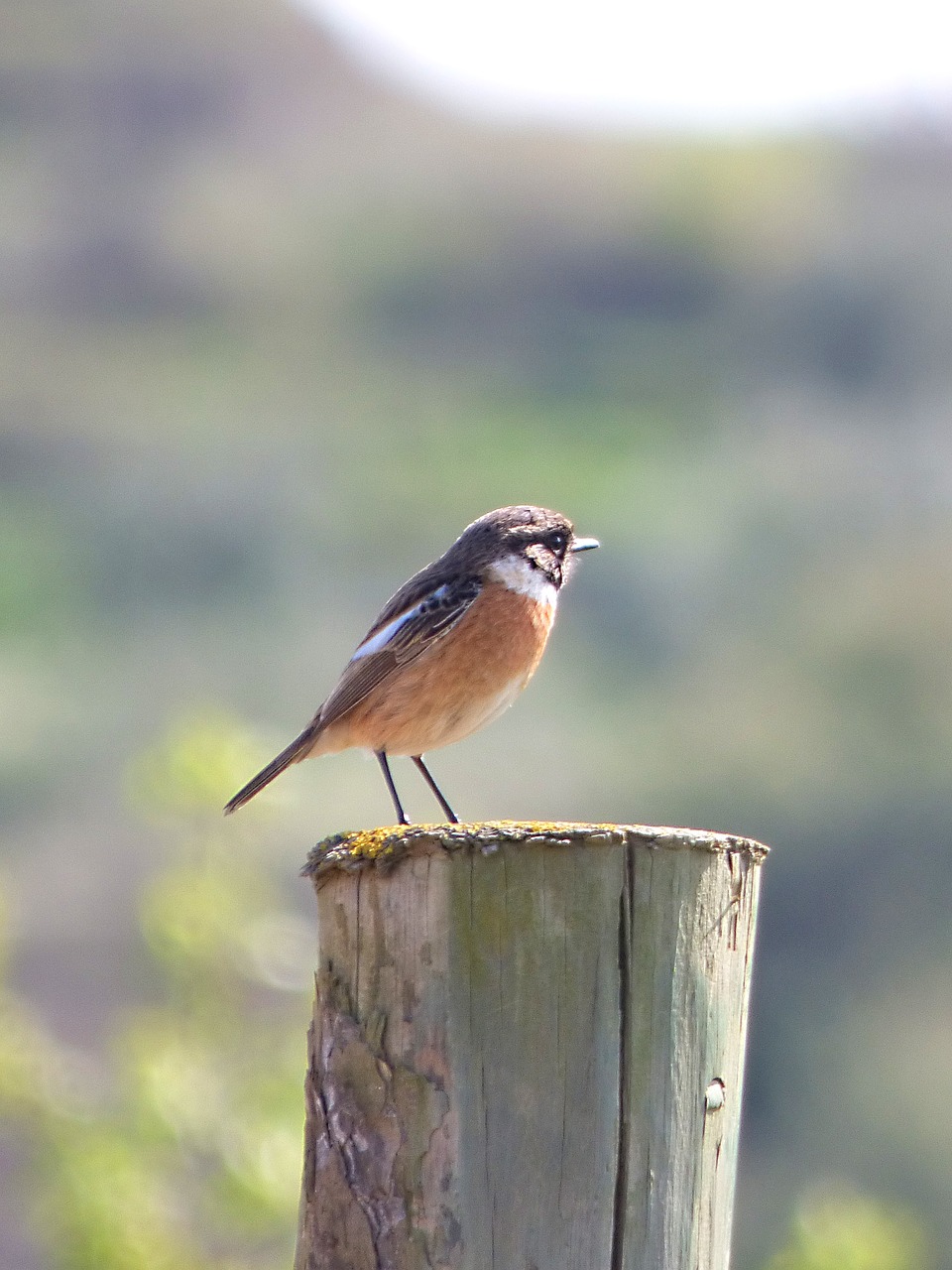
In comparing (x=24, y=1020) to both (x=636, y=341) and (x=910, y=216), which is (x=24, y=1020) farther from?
(x=910, y=216)

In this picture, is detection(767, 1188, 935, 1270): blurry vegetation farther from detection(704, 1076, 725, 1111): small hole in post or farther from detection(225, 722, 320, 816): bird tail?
detection(704, 1076, 725, 1111): small hole in post

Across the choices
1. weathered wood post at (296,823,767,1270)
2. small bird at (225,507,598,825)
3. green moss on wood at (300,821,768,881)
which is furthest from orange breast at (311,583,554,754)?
weathered wood post at (296,823,767,1270)

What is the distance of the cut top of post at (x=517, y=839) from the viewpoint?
3.53 m

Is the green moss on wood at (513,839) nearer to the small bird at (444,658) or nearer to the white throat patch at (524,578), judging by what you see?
the small bird at (444,658)

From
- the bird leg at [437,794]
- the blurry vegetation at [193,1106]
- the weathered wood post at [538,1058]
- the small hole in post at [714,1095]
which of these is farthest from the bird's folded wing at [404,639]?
the small hole in post at [714,1095]

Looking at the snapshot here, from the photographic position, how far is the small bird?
20.6 feet

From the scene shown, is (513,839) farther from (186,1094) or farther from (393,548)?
(393,548)

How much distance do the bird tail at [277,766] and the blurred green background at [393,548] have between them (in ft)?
1.99

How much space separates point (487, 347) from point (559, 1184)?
106 feet

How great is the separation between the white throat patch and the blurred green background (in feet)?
4.62

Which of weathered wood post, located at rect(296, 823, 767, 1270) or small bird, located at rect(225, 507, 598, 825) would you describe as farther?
small bird, located at rect(225, 507, 598, 825)

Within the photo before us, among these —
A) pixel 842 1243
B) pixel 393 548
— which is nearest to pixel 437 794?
pixel 842 1243

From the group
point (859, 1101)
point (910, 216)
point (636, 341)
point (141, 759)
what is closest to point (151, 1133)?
point (141, 759)

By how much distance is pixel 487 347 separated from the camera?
35.0 metres
